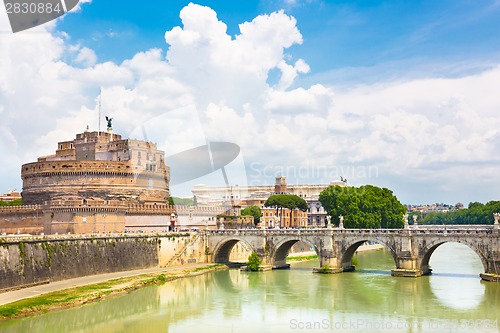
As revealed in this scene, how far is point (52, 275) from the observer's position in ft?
132

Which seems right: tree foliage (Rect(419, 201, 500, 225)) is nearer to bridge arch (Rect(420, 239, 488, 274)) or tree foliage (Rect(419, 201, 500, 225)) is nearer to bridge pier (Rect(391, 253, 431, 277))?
bridge arch (Rect(420, 239, 488, 274))

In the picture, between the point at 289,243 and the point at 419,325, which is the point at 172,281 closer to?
the point at 289,243

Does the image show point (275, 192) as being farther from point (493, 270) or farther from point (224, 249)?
point (493, 270)

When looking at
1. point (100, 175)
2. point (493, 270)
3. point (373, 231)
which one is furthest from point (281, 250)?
point (100, 175)

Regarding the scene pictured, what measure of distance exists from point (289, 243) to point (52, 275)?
23.0m

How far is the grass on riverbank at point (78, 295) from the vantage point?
31028 millimetres

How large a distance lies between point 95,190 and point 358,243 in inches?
1351

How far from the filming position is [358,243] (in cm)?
5103

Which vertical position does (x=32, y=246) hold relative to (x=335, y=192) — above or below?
below

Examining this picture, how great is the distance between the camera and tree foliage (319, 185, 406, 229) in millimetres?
67125

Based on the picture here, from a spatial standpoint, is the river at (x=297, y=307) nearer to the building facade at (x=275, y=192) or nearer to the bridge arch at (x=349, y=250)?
the bridge arch at (x=349, y=250)

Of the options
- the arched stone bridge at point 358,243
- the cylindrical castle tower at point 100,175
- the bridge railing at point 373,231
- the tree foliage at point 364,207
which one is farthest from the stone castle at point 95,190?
the tree foliage at point 364,207

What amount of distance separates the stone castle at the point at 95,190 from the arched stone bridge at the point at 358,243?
407 inches

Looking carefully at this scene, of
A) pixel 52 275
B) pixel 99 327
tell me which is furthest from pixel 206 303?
pixel 52 275
